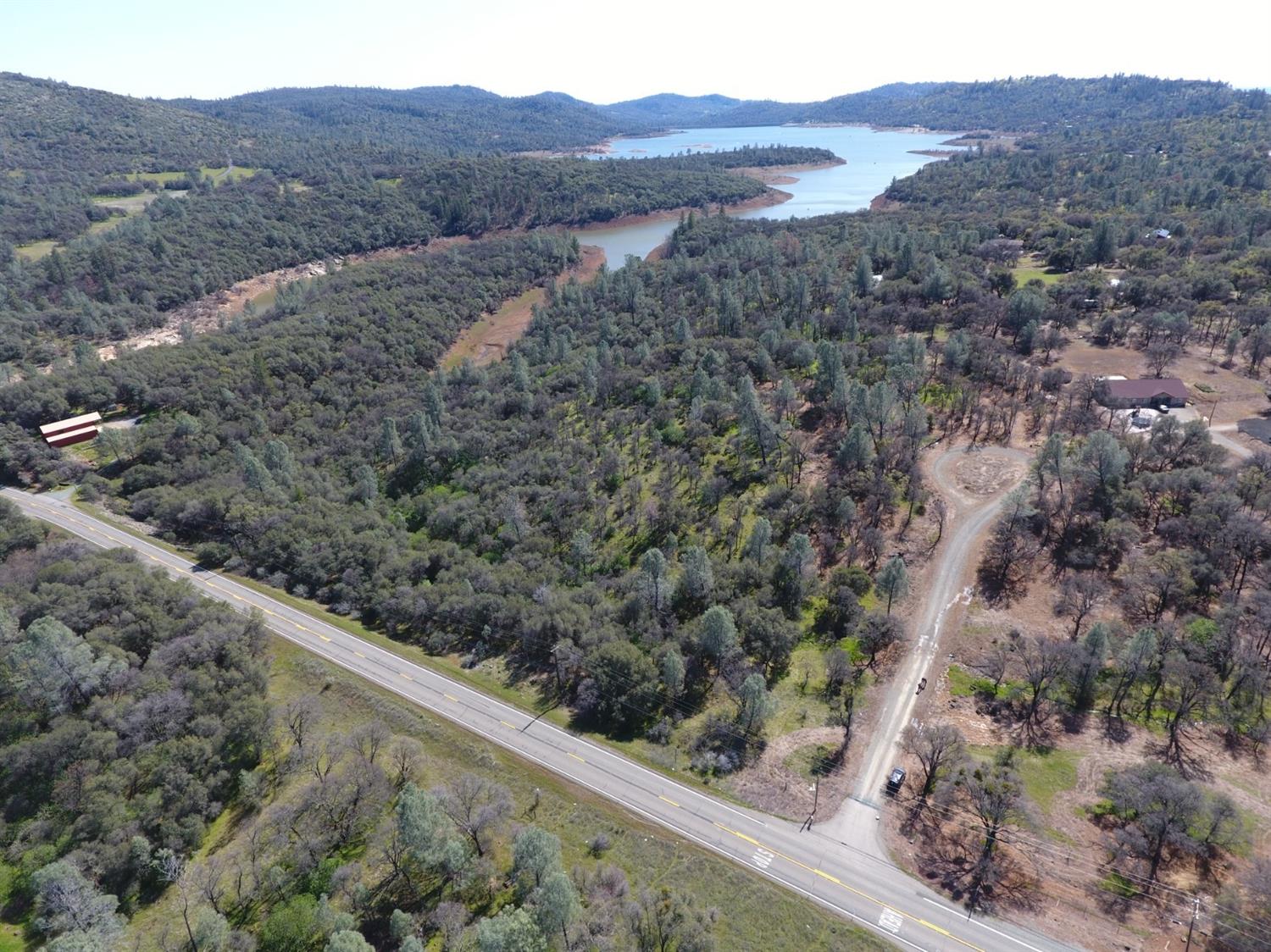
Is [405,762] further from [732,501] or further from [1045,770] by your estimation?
[1045,770]

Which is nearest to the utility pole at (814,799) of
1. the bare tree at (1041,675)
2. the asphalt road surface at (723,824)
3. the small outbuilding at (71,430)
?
the asphalt road surface at (723,824)

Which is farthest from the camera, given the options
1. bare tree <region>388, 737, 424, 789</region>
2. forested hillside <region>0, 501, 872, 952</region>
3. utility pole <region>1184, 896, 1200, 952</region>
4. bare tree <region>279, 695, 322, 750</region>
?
bare tree <region>279, 695, 322, 750</region>

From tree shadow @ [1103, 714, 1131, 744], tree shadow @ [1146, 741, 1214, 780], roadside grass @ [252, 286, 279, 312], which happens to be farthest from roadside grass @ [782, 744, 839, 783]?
roadside grass @ [252, 286, 279, 312]

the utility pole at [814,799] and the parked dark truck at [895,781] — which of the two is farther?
the parked dark truck at [895,781]

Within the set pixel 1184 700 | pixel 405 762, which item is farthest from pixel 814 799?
pixel 405 762

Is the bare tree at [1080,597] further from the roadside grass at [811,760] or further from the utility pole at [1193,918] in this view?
the roadside grass at [811,760]

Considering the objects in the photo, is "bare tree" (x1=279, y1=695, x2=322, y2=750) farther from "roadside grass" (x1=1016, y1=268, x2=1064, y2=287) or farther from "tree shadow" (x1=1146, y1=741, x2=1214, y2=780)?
"roadside grass" (x1=1016, y1=268, x2=1064, y2=287)

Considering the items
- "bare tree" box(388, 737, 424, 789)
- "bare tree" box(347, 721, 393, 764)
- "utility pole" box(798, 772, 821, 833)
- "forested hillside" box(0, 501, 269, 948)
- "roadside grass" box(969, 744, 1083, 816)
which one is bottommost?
"utility pole" box(798, 772, 821, 833)
